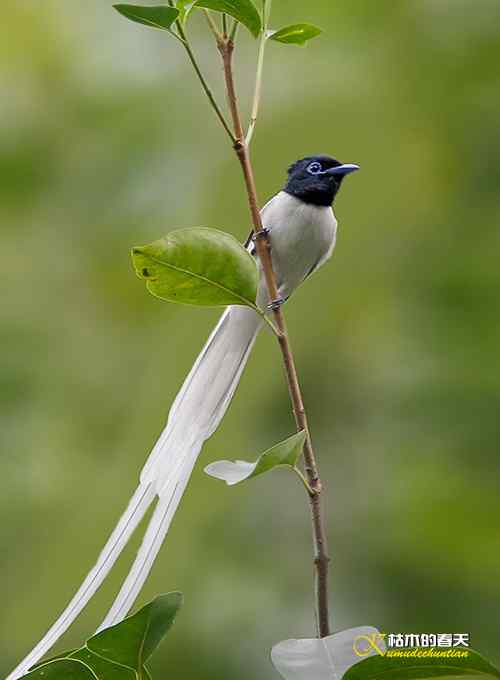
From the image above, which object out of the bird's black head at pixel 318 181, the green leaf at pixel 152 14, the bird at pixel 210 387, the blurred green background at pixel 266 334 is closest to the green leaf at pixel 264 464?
the bird at pixel 210 387

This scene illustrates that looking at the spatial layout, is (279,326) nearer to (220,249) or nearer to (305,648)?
(220,249)

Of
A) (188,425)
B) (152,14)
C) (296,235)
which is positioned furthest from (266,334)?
(152,14)

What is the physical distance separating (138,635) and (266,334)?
3.15 feet

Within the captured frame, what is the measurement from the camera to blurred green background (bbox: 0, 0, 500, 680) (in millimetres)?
1494

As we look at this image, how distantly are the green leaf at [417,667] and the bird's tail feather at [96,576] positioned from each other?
0.82 ft

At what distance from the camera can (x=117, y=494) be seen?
4.71 feet

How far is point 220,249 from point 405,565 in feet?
3.18

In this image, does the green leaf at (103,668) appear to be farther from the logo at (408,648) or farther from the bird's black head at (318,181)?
the bird's black head at (318,181)

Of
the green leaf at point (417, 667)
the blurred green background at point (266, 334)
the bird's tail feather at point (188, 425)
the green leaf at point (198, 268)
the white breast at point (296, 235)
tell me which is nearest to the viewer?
the green leaf at point (417, 667)

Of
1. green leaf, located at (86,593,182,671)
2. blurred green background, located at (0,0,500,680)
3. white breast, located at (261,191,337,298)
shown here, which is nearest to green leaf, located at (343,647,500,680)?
green leaf, located at (86,593,182,671)

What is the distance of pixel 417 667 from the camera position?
2.02 ft

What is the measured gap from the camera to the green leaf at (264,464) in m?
0.67

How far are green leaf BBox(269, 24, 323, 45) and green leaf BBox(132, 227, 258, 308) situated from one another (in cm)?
22

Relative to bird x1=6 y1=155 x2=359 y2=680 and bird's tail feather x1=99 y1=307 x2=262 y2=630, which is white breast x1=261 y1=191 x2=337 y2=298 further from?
bird's tail feather x1=99 y1=307 x2=262 y2=630
